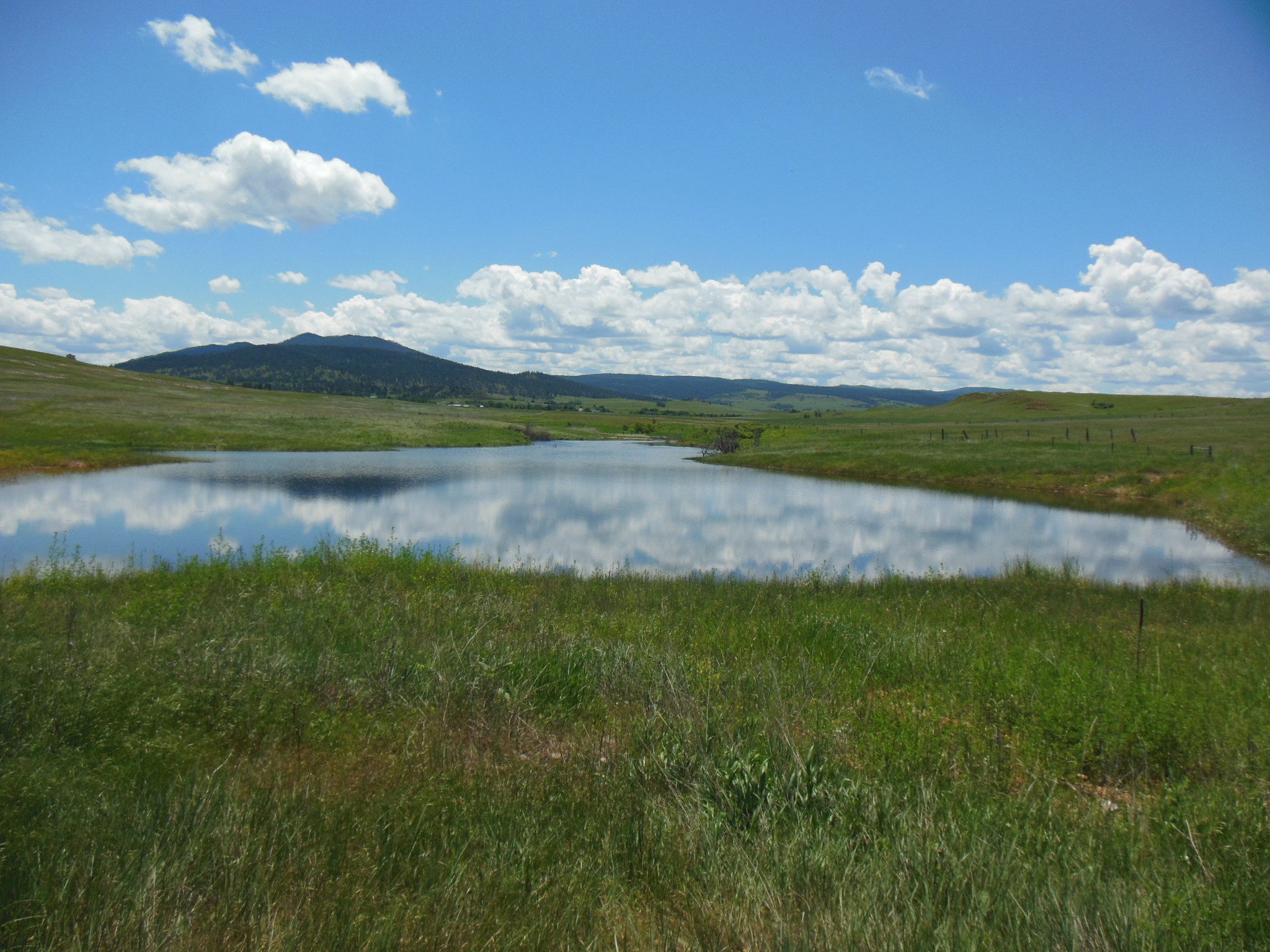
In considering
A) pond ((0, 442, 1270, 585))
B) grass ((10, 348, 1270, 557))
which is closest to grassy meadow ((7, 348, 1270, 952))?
pond ((0, 442, 1270, 585))

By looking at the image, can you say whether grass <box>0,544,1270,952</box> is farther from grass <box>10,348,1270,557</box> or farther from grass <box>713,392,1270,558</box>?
grass <box>10,348,1270,557</box>

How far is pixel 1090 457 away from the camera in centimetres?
4741

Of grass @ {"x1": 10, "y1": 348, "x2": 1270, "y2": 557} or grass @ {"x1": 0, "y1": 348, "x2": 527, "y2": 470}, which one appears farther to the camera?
grass @ {"x1": 0, "y1": 348, "x2": 527, "y2": 470}

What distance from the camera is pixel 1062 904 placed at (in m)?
3.53

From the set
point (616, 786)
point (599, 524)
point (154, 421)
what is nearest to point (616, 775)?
point (616, 786)

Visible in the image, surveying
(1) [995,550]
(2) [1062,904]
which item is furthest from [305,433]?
(2) [1062,904]

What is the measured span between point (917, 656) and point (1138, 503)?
121 ft

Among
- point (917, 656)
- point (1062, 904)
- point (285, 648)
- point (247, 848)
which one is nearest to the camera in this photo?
point (1062, 904)

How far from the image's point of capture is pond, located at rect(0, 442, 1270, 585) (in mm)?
21125

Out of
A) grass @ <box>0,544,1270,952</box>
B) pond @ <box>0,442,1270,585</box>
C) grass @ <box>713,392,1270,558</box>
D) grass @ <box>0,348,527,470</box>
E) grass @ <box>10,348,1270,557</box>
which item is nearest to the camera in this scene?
grass @ <box>0,544,1270,952</box>

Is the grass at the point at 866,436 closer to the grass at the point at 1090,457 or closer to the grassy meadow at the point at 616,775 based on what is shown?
the grass at the point at 1090,457

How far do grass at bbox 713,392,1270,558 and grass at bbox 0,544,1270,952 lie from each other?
24856 mm

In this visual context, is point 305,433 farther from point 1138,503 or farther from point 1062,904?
point 1062,904

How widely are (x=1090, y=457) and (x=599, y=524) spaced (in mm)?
38642
